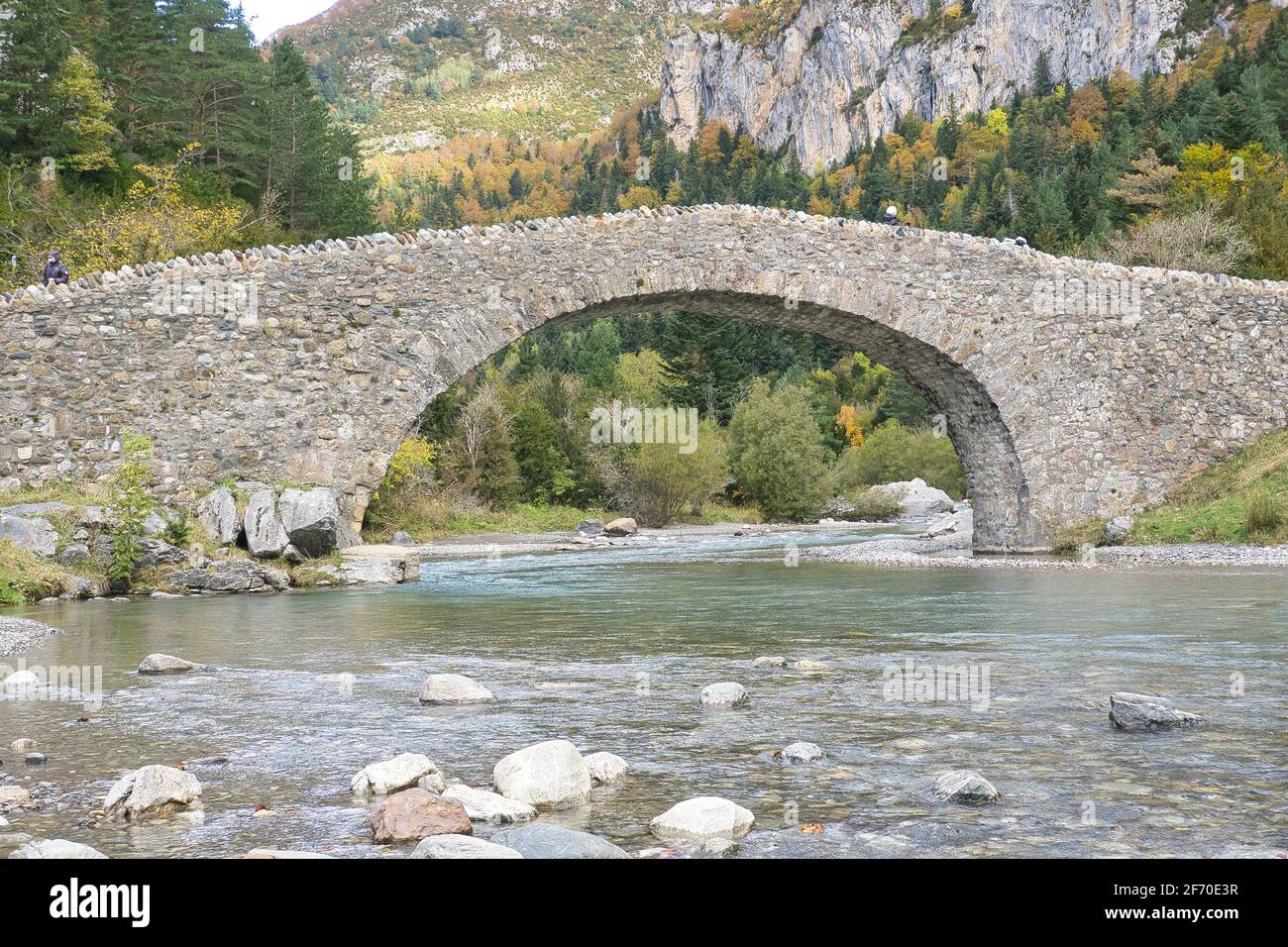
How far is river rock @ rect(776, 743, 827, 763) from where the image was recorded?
434 cm

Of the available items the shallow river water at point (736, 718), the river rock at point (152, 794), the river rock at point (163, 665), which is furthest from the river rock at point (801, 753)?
the river rock at point (163, 665)

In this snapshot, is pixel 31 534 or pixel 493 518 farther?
pixel 493 518

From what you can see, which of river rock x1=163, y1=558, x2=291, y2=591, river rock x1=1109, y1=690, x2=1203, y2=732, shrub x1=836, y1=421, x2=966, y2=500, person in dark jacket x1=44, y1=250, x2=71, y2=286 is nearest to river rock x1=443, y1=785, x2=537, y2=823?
river rock x1=1109, y1=690, x2=1203, y2=732

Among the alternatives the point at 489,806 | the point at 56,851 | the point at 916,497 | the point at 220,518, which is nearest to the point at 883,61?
the point at 916,497

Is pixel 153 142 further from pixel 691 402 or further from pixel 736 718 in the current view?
pixel 736 718

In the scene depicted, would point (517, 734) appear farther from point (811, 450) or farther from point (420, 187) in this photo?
point (420, 187)

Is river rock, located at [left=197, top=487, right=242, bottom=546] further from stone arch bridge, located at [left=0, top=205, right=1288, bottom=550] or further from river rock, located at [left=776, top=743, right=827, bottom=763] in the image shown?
river rock, located at [left=776, top=743, right=827, bottom=763]

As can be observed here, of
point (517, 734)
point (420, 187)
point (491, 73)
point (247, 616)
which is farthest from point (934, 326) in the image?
point (491, 73)

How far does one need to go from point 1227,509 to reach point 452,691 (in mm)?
13738

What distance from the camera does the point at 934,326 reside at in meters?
16.5

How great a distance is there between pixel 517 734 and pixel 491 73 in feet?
458

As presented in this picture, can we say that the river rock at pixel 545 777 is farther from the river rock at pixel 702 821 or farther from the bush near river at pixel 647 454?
the bush near river at pixel 647 454

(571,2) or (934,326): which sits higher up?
(571,2)

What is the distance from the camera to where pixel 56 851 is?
9.47ft
